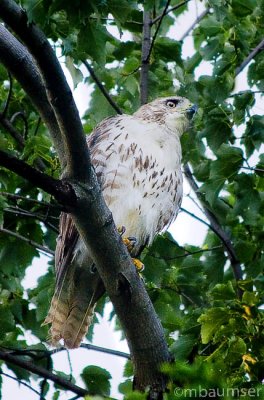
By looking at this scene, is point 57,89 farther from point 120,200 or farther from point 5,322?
point 5,322

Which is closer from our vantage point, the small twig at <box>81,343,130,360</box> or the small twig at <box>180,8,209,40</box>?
the small twig at <box>81,343,130,360</box>

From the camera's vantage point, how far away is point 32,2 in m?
4.00

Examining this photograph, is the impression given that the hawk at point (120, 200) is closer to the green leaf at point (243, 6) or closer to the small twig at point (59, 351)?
the small twig at point (59, 351)

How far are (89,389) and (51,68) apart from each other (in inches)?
95.2

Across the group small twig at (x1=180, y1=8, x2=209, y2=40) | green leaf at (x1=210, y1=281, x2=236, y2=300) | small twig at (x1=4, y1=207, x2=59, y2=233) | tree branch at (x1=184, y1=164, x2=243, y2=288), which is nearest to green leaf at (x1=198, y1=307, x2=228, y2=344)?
green leaf at (x1=210, y1=281, x2=236, y2=300)

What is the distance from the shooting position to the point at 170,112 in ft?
22.3

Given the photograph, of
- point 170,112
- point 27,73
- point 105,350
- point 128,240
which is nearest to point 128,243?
point 128,240

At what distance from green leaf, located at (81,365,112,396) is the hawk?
19 cm

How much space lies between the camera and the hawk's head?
663 centimetres

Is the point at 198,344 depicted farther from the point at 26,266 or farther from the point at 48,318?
the point at 26,266

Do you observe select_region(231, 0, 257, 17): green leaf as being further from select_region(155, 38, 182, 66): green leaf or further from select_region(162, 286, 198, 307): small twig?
select_region(162, 286, 198, 307): small twig

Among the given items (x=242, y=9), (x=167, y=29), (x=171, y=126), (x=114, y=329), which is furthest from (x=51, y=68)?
(x=167, y=29)

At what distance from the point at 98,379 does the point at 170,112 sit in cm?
207

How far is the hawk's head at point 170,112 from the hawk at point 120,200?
125 millimetres
